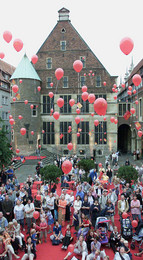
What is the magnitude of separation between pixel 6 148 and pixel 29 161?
11843mm

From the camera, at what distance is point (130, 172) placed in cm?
1249

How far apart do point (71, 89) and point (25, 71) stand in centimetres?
698

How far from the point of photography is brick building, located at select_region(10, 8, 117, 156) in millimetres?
31406

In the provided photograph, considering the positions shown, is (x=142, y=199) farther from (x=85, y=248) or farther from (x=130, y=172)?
(x=85, y=248)

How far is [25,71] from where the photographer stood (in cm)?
2964

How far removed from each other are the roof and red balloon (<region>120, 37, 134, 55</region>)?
21815 millimetres

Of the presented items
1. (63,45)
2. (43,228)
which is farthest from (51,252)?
(63,45)

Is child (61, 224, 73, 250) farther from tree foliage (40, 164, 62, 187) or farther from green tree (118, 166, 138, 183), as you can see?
green tree (118, 166, 138, 183)

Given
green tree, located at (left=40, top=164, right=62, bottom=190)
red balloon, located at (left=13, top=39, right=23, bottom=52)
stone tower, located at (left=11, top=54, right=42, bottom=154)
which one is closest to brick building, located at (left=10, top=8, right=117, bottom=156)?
stone tower, located at (left=11, top=54, right=42, bottom=154)

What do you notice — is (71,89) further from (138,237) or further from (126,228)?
(138,237)

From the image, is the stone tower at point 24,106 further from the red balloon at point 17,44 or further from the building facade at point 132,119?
the red balloon at point 17,44

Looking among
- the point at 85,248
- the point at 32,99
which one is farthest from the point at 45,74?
the point at 85,248

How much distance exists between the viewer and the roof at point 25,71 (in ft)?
96.3

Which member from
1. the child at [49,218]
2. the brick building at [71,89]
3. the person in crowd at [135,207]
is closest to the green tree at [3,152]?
the child at [49,218]
